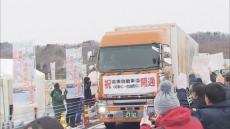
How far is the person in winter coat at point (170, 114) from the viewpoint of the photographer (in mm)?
3582

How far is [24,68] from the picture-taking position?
13445 millimetres

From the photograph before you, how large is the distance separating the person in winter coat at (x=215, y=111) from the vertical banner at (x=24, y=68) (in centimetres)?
913

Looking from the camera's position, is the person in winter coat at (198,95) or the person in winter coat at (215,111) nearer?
the person in winter coat at (215,111)

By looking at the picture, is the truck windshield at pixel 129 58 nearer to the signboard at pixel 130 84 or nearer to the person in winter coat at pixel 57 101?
the signboard at pixel 130 84

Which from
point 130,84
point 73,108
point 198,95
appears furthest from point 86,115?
point 198,95

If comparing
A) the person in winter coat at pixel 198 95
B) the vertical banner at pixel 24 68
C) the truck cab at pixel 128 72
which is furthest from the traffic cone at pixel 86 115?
the person in winter coat at pixel 198 95

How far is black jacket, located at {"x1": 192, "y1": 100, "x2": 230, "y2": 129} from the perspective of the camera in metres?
4.61

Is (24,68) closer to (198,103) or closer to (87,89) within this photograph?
(87,89)

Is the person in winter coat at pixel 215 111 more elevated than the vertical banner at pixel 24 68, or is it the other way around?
the vertical banner at pixel 24 68

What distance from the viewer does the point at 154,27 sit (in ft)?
51.7

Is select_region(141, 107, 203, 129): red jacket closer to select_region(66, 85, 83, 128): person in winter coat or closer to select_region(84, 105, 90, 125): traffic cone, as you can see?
select_region(66, 85, 83, 128): person in winter coat

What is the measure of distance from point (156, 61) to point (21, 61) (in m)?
3.81

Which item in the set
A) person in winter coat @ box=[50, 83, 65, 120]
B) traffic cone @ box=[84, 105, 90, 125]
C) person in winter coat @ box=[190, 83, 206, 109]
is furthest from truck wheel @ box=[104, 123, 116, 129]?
person in winter coat @ box=[190, 83, 206, 109]

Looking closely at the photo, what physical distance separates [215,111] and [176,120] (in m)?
1.20
